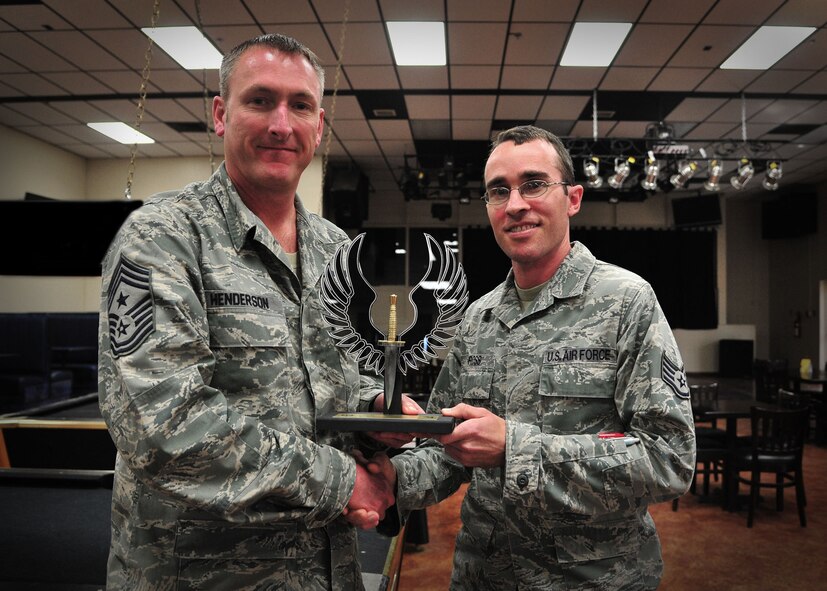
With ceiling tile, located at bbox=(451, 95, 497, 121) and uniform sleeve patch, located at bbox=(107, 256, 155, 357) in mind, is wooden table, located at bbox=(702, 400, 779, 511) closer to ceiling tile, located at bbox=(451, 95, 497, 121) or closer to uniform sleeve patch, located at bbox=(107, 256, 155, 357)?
ceiling tile, located at bbox=(451, 95, 497, 121)

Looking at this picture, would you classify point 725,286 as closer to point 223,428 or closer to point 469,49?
point 469,49

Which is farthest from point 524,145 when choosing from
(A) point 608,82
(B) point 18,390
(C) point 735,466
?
(B) point 18,390

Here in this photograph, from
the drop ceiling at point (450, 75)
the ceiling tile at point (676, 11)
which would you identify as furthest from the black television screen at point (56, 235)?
the ceiling tile at point (676, 11)

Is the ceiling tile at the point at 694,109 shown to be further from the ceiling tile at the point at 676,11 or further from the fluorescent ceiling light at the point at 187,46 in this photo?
the fluorescent ceiling light at the point at 187,46

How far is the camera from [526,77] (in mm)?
6152

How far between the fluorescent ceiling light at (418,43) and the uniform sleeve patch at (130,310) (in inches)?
184

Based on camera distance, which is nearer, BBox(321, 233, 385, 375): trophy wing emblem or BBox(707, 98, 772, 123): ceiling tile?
BBox(321, 233, 385, 375): trophy wing emblem

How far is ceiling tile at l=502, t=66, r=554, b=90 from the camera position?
5.95 meters

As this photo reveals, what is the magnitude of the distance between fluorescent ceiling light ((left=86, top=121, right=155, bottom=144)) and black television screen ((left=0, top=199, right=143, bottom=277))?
4.56 m

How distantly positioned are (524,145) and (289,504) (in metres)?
0.96

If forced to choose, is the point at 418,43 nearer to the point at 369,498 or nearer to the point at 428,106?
the point at 428,106

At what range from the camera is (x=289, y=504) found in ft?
3.33

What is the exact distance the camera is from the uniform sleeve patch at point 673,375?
121cm

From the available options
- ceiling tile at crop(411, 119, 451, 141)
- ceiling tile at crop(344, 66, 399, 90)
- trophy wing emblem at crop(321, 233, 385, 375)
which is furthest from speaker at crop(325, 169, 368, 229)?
trophy wing emblem at crop(321, 233, 385, 375)
